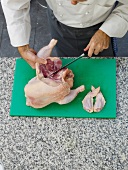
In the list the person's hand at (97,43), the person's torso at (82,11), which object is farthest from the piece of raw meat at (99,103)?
the person's torso at (82,11)

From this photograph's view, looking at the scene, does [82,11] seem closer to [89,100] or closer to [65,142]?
[89,100]

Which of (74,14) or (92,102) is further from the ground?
(74,14)

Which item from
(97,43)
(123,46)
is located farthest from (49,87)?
(123,46)

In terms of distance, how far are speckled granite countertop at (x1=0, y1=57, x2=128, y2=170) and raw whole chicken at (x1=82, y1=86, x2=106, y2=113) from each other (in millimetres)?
44

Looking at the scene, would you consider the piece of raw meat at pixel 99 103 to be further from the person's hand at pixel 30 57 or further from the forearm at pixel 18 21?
the forearm at pixel 18 21

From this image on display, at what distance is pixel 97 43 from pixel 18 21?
318mm

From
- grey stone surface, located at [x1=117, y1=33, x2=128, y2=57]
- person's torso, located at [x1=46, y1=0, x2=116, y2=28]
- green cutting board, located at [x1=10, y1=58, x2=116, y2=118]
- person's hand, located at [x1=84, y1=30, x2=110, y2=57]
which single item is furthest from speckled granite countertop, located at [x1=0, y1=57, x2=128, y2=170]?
grey stone surface, located at [x1=117, y1=33, x2=128, y2=57]

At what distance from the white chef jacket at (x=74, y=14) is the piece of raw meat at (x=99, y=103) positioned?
26 centimetres

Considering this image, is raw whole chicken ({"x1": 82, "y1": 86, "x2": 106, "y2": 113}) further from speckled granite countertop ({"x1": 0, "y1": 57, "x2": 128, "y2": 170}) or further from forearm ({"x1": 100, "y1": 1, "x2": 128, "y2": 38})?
forearm ({"x1": 100, "y1": 1, "x2": 128, "y2": 38})

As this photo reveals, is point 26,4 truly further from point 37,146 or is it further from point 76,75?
point 37,146

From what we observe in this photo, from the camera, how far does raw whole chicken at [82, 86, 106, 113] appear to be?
4.63ft

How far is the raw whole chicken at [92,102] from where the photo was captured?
141 centimetres

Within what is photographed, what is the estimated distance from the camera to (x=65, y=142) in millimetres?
1380

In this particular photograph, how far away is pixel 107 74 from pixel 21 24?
1.27ft
